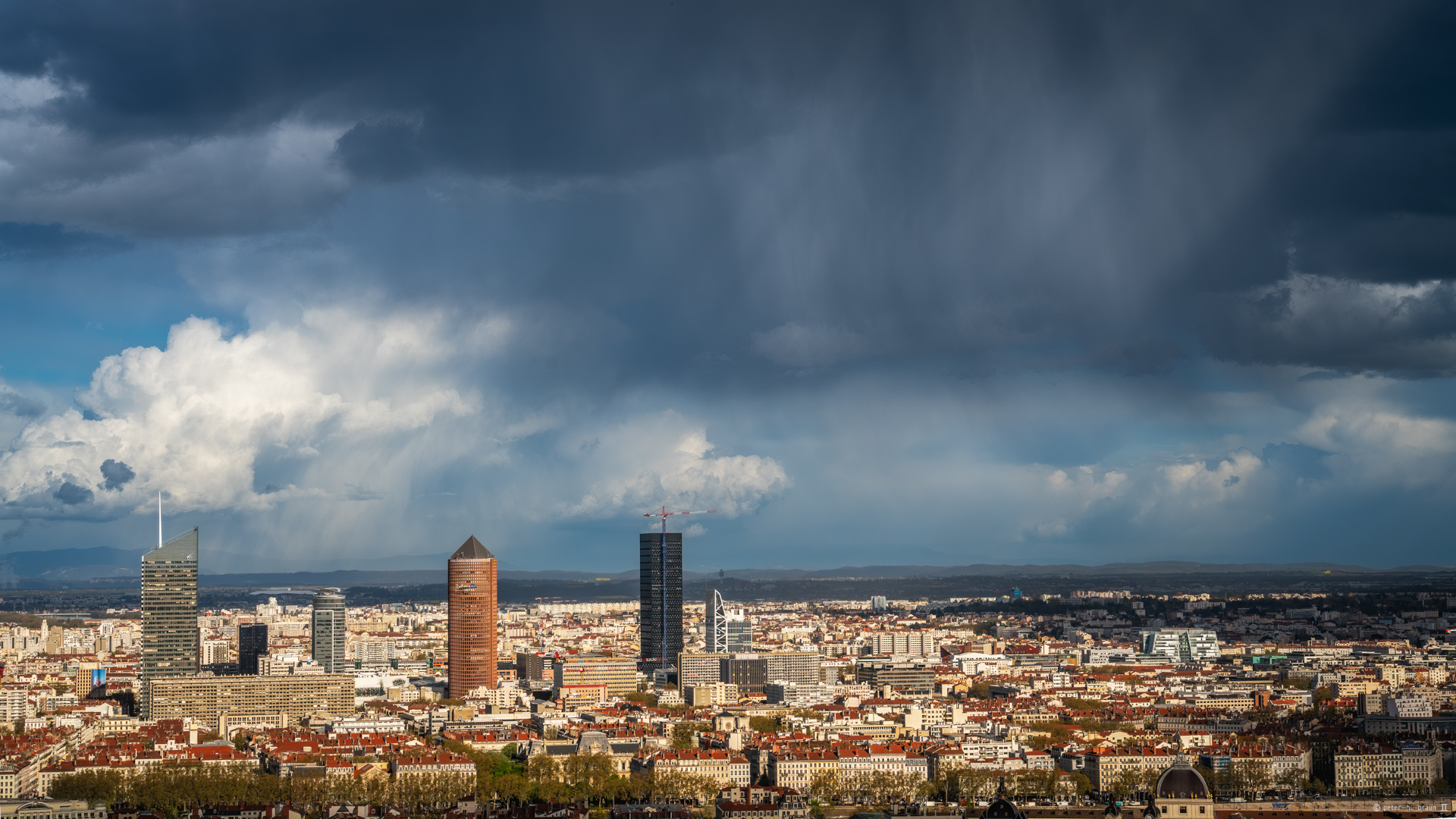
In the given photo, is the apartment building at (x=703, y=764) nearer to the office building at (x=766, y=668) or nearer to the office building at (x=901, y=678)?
the office building at (x=901, y=678)

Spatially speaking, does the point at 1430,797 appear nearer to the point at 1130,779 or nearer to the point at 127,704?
the point at 1130,779

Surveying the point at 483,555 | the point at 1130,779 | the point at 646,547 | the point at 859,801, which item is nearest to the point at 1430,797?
the point at 1130,779

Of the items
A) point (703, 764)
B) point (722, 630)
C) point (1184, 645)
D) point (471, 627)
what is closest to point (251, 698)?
point (471, 627)

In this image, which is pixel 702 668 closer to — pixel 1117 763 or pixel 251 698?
pixel 251 698

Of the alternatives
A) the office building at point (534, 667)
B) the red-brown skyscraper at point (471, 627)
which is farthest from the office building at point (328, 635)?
the red-brown skyscraper at point (471, 627)

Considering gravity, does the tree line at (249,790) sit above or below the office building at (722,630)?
below
